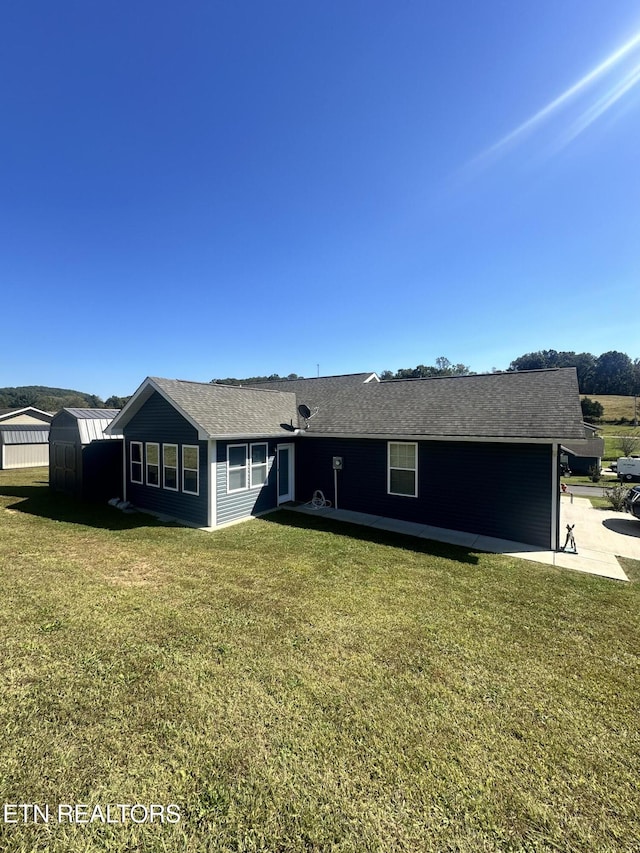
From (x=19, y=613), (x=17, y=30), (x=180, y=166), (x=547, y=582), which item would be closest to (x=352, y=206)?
(x=180, y=166)

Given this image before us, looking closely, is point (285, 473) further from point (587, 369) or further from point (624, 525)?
point (587, 369)

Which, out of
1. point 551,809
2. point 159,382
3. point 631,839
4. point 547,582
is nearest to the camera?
point 631,839

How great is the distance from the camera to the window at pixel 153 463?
11945 mm

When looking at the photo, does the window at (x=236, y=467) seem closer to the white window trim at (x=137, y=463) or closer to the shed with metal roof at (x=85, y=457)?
the white window trim at (x=137, y=463)

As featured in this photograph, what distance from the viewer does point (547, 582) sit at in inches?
278

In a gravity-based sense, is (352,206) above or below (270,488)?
above

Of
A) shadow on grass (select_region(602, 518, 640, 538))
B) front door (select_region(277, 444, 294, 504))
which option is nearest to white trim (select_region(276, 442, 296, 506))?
front door (select_region(277, 444, 294, 504))

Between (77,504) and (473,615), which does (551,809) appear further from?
(77,504)

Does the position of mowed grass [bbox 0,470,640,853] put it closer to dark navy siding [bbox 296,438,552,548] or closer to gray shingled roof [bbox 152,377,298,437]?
dark navy siding [bbox 296,438,552,548]

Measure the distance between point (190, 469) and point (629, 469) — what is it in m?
28.9

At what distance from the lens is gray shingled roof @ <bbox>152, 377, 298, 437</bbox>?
34.7 ft

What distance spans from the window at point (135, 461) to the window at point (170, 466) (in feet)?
4.75

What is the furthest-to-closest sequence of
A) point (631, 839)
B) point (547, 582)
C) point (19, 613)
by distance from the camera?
point (547, 582)
point (19, 613)
point (631, 839)

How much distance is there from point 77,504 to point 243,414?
7.54 metres
